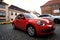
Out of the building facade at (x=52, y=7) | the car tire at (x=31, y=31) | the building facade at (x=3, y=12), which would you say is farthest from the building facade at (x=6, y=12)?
the car tire at (x=31, y=31)

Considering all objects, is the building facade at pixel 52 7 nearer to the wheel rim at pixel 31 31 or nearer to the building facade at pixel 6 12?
the building facade at pixel 6 12

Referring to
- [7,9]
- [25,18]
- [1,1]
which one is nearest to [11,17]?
[7,9]

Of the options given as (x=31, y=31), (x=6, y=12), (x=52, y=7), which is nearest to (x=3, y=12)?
(x=6, y=12)

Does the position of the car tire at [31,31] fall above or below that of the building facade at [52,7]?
below

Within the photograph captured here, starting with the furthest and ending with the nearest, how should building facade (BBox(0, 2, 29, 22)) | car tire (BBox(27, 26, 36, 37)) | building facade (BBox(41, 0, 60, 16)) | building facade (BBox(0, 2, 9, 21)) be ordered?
building facade (BBox(41, 0, 60, 16)) → building facade (BBox(0, 2, 29, 22)) → building facade (BBox(0, 2, 9, 21)) → car tire (BBox(27, 26, 36, 37))

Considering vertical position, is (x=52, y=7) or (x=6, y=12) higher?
(x=52, y=7)

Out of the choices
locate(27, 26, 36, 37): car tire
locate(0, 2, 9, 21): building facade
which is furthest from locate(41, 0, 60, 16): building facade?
locate(27, 26, 36, 37): car tire

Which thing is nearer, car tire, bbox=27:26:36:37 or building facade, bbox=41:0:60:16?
car tire, bbox=27:26:36:37

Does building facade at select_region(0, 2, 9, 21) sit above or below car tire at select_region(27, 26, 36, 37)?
above

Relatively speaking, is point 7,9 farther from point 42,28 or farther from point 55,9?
point 42,28

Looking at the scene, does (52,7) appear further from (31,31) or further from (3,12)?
(31,31)

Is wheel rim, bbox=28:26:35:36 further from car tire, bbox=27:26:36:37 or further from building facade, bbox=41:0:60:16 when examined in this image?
building facade, bbox=41:0:60:16

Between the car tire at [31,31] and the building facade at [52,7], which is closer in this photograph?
the car tire at [31,31]

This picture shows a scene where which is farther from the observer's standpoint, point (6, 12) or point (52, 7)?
point (52, 7)
